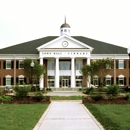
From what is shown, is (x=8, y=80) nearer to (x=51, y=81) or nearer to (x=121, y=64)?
(x=51, y=81)

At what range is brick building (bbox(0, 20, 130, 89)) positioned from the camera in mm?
55188

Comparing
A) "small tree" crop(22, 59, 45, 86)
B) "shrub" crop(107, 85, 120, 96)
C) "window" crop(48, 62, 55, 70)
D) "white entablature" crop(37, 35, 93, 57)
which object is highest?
"white entablature" crop(37, 35, 93, 57)

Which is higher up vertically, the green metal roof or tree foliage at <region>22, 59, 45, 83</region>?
the green metal roof

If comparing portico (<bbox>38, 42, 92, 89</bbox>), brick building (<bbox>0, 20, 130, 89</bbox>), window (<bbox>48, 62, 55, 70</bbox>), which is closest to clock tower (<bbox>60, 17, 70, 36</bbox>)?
brick building (<bbox>0, 20, 130, 89</bbox>)

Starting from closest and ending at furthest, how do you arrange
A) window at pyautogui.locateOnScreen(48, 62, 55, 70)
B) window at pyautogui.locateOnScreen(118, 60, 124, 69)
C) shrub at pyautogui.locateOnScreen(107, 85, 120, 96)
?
shrub at pyautogui.locateOnScreen(107, 85, 120, 96) → window at pyautogui.locateOnScreen(118, 60, 124, 69) → window at pyautogui.locateOnScreen(48, 62, 55, 70)

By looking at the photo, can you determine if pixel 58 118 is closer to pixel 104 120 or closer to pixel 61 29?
pixel 104 120

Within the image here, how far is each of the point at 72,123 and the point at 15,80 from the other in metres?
44.7

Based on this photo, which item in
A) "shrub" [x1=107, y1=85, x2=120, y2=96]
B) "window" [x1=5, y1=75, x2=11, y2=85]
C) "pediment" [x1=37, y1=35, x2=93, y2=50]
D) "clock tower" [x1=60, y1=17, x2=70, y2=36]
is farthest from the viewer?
"clock tower" [x1=60, y1=17, x2=70, y2=36]

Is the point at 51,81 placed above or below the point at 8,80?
below

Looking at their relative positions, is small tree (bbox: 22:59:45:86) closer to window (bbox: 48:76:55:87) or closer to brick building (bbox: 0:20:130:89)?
brick building (bbox: 0:20:130:89)

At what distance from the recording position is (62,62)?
5822cm

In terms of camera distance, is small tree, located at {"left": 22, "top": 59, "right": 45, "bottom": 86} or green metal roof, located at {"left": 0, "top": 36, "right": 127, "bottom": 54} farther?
green metal roof, located at {"left": 0, "top": 36, "right": 127, "bottom": 54}

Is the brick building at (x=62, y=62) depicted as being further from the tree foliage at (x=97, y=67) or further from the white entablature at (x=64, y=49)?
the tree foliage at (x=97, y=67)

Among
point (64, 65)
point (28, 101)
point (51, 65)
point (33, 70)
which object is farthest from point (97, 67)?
point (28, 101)
